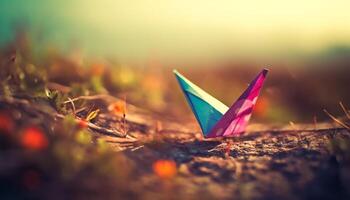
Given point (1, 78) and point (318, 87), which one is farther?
point (318, 87)

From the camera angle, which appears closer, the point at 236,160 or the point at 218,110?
the point at 236,160

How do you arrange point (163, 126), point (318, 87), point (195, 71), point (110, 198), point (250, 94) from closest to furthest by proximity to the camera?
point (110, 198)
point (250, 94)
point (163, 126)
point (318, 87)
point (195, 71)

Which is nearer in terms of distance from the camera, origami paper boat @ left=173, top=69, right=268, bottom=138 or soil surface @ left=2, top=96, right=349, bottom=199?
soil surface @ left=2, top=96, right=349, bottom=199

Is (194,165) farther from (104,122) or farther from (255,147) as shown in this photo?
(104,122)

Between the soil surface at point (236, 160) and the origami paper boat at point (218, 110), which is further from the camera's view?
the origami paper boat at point (218, 110)

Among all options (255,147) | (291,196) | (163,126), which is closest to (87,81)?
(163,126)

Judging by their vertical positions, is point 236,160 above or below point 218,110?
below

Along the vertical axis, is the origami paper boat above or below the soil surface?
above

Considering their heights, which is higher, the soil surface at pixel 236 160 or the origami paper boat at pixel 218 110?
the origami paper boat at pixel 218 110
